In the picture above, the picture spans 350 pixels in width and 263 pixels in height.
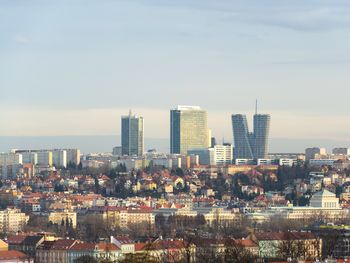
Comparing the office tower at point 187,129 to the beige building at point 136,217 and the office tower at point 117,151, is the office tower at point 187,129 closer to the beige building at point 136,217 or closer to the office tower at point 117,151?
the office tower at point 117,151

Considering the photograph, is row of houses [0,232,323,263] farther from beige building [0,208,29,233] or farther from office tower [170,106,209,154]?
office tower [170,106,209,154]

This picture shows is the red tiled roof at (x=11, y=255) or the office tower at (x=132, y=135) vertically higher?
the office tower at (x=132, y=135)

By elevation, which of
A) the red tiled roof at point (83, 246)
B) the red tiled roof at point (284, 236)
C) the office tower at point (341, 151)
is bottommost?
the red tiled roof at point (83, 246)

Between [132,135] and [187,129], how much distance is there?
5.31 metres

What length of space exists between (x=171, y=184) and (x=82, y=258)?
65.4 metres

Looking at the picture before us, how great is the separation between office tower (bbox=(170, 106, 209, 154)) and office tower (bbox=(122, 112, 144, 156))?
368cm

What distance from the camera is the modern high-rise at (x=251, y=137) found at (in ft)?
516

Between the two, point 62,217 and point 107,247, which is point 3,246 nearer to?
point 107,247

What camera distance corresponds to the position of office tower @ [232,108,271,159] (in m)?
157

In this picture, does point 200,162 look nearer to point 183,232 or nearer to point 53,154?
point 53,154

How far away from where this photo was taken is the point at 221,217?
88312 mm

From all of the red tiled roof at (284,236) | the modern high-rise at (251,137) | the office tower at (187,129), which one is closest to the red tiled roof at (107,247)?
the red tiled roof at (284,236)

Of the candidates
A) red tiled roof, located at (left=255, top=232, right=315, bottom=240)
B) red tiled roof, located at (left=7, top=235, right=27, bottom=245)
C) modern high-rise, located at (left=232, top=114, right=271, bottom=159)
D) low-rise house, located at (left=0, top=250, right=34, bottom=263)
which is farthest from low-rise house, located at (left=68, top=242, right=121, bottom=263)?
modern high-rise, located at (left=232, top=114, right=271, bottom=159)

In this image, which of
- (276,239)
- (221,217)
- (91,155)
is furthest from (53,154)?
(276,239)
